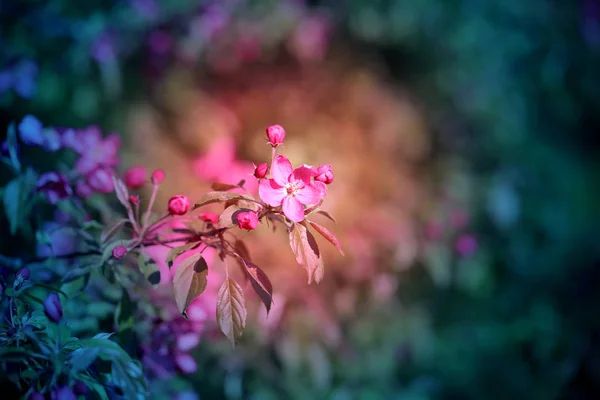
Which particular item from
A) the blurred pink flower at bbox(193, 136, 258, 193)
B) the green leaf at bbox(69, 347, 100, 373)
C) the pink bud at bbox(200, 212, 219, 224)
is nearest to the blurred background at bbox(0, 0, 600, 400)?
the blurred pink flower at bbox(193, 136, 258, 193)

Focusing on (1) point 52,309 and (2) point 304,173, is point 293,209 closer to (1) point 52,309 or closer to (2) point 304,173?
(2) point 304,173

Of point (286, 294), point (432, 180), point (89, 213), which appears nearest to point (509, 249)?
point (432, 180)

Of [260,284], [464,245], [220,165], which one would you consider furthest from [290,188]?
[464,245]

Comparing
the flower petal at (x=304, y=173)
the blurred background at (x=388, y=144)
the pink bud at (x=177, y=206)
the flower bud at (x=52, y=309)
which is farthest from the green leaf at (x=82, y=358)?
the blurred background at (x=388, y=144)

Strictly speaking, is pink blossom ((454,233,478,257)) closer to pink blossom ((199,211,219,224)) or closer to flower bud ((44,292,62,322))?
pink blossom ((199,211,219,224))

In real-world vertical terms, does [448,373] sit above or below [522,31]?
below

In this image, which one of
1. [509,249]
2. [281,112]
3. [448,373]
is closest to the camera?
[448,373]

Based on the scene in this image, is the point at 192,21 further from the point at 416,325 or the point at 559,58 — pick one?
the point at 559,58

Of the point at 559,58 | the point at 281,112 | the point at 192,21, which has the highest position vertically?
the point at 559,58
